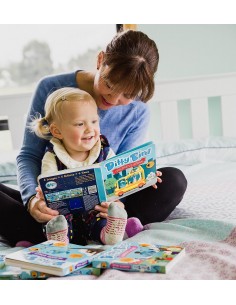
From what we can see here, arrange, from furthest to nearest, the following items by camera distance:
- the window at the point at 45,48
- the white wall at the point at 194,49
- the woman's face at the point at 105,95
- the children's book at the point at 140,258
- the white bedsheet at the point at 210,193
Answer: the window at the point at 45,48 < the white wall at the point at 194,49 < the white bedsheet at the point at 210,193 < the woman's face at the point at 105,95 < the children's book at the point at 140,258

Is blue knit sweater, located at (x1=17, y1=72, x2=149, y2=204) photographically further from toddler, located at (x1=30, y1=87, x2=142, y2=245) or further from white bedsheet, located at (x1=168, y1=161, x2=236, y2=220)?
white bedsheet, located at (x1=168, y1=161, x2=236, y2=220)

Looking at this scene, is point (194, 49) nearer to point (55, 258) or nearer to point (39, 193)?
point (39, 193)

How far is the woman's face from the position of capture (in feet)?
3.68

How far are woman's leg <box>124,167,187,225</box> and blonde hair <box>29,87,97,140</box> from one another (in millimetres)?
263

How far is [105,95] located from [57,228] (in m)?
0.33

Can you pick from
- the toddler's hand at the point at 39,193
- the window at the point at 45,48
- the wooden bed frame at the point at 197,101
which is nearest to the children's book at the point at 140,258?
the toddler's hand at the point at 39,193

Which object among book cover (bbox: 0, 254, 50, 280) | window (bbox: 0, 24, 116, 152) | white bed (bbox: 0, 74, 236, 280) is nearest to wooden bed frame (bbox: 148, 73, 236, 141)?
white bed (bbox: 0, 74, 236, 280)

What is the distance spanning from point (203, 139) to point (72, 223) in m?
0.97

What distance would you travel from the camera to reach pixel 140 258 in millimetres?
875

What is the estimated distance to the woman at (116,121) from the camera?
42.9 inches

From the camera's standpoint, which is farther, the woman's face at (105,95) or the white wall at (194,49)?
the white wall at (194,49)

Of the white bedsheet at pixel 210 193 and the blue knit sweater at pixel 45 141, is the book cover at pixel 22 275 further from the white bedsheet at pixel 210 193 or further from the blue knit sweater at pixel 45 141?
the white bedsheet at pixel 210 193

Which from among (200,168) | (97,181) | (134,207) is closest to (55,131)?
(97,181)

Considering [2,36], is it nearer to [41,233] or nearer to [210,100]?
[210,100]
